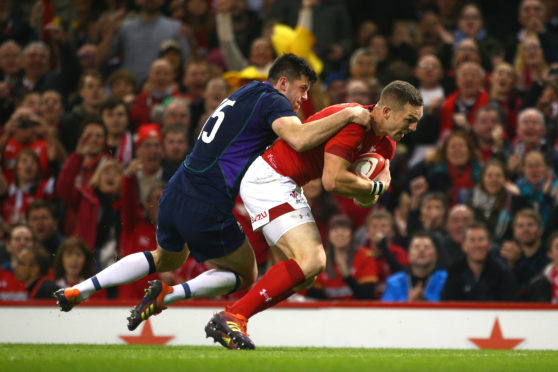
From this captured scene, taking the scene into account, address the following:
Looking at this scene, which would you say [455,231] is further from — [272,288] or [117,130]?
[272,288]

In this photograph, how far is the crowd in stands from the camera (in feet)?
32.1

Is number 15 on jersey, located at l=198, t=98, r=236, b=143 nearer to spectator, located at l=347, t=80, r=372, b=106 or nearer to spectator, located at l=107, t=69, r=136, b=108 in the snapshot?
spectator, located at l=347, t=80, r=372, b=106

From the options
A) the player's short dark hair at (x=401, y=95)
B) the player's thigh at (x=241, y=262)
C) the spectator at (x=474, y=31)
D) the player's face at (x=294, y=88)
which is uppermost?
the spectator at (x=474, y=31)

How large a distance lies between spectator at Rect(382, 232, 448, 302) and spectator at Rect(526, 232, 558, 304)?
883mm

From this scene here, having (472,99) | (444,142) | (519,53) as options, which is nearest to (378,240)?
(444,142)

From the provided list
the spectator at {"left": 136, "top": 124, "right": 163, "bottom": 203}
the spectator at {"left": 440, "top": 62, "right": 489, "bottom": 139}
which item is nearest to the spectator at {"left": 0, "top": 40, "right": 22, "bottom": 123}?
the spectator at {"left": 136, "top": 124, "right": 163, "bottom": 203}

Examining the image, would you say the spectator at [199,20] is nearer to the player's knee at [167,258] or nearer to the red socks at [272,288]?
the player's knee at [167,258]

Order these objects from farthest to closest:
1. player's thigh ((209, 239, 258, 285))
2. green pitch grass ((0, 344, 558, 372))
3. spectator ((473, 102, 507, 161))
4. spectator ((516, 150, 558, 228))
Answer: spectator ((473, 102, 507, 161)) → spectator ((516, 150, 558, 228)) → player's thigh ((209, 239, 258, 285)) → green pitch grass ((0, 344, 558, 372))

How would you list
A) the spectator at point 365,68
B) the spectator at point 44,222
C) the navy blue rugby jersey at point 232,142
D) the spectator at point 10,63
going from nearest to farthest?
the navy blue rugby jersey at point 232,142 < the spectator at point 44,222 < the spectator at point 365,68 < the spectator at point 10,63

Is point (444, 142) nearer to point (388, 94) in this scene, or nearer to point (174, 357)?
point (388, 94)

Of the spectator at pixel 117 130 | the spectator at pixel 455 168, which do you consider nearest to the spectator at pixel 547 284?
the spectator at pixel 455 168

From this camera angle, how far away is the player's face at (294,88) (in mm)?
7121

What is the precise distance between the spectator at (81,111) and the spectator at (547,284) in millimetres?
5675

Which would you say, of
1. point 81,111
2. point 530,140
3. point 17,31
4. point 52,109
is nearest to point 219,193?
point 530,140
